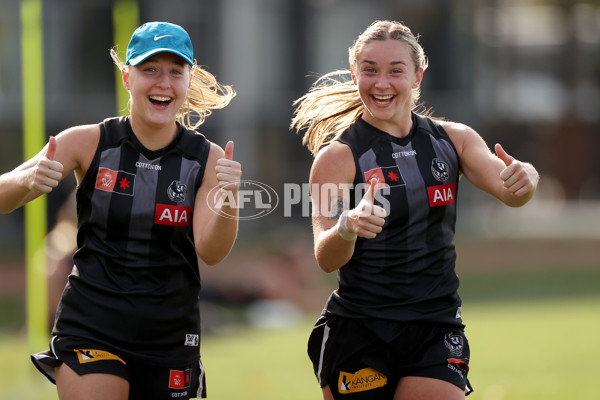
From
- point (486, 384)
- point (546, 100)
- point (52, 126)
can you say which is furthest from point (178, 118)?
point (546, 100)

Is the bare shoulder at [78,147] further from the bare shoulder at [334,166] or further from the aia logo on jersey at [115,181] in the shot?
the bare shoulder at [334,166]

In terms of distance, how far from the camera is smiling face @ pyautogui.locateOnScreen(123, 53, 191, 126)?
4.40 metres

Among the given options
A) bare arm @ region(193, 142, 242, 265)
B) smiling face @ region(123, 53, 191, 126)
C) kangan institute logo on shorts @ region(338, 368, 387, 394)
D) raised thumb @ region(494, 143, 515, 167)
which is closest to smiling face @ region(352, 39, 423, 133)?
raised thumb @ region(494, 143, 515, 167)

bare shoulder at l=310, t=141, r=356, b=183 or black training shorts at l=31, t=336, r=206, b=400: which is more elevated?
bare shoulder at l=310, t=141, r=356, b=183

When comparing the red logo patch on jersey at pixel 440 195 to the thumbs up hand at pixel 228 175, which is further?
the red logo patch on jersey at pixel 440 195

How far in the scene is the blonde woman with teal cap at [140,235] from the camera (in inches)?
170

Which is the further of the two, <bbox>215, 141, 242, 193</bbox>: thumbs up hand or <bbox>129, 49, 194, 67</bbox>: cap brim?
<bbox>129, 49, 194, 67</bbox>: cap brim

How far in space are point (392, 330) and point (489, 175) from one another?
2.72 feet

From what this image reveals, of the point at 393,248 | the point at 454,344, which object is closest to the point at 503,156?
the point at 393,248

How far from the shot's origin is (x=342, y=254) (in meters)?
4.31

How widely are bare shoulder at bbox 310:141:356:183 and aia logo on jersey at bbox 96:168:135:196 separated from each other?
31.7 inches

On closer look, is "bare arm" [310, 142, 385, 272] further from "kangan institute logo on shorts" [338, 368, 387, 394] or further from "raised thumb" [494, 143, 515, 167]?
"raised thumb" [494, 143, 515, 167]

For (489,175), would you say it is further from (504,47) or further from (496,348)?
(504,47)

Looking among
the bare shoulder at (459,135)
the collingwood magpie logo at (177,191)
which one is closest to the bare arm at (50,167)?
the collingwood magpie logo at (177,191)
